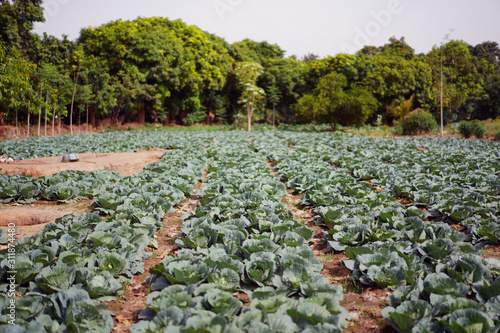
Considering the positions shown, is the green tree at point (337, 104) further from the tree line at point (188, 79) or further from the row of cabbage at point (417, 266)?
the row of cabbage at point (417, 266)

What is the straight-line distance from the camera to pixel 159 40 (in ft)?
94.6

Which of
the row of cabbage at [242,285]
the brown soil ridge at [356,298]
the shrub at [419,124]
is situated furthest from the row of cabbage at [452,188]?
the shrub at [419,124]

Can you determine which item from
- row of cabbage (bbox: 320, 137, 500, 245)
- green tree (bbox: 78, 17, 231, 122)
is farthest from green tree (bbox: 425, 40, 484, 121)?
row of cabbage (bbox: 320, 137, 500, 245)

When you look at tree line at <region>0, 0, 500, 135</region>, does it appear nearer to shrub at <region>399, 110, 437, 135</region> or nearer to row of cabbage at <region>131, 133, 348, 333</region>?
shrub at <region>399, 110, 437, 135</region>

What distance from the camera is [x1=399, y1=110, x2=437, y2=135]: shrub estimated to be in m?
24.6

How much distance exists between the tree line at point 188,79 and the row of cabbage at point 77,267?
1619 cm

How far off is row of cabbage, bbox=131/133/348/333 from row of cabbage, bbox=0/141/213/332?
14.9 inches

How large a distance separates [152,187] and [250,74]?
28.3m

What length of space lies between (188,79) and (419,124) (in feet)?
68.2

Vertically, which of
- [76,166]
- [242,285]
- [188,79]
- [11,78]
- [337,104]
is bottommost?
[242,285]

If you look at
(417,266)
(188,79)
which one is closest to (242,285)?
(417,266)

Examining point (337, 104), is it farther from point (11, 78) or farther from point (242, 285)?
point (242, 285)

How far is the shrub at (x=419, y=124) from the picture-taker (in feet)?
80.7

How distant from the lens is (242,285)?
2.92 m
